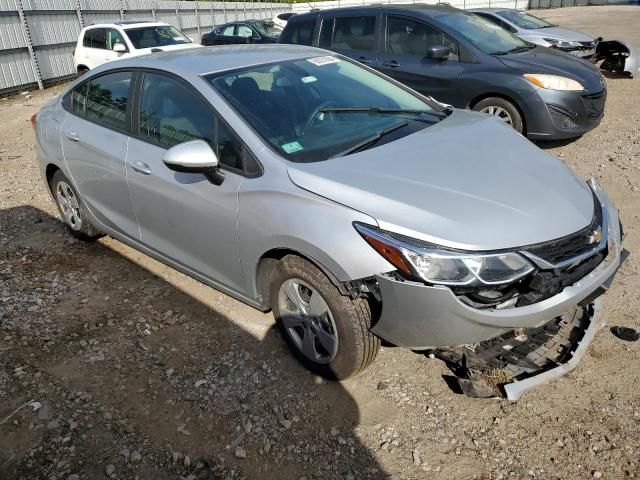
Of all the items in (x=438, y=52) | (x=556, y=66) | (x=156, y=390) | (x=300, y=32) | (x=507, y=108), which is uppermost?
(x=300, y=32)

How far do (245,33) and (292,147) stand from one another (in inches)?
524

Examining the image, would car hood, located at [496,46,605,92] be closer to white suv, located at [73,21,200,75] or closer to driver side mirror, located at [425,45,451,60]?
driver side mirror, located at [425,45,451,60]

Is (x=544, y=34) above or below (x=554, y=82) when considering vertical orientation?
below

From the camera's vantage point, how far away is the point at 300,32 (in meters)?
7.65

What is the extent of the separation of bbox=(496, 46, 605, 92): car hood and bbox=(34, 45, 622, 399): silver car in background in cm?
Answer: 302

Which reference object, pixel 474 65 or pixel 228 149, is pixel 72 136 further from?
pixel 474 65

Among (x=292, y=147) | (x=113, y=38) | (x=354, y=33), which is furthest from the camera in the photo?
(x=113, y=38)

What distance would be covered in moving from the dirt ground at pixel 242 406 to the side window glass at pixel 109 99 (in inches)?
49.9

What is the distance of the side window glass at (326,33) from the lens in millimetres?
7363

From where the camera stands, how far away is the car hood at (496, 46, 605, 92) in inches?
236

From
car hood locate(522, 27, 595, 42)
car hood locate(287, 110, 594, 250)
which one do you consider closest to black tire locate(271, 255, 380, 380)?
car hood locate(287, 110, 594, 250)

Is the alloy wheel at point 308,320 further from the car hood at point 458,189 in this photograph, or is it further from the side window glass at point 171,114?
the side window glass at point 171,114

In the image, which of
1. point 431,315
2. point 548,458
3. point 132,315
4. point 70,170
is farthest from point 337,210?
point 70,170

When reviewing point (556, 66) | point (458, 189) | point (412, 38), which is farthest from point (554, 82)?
point (458, 189)
